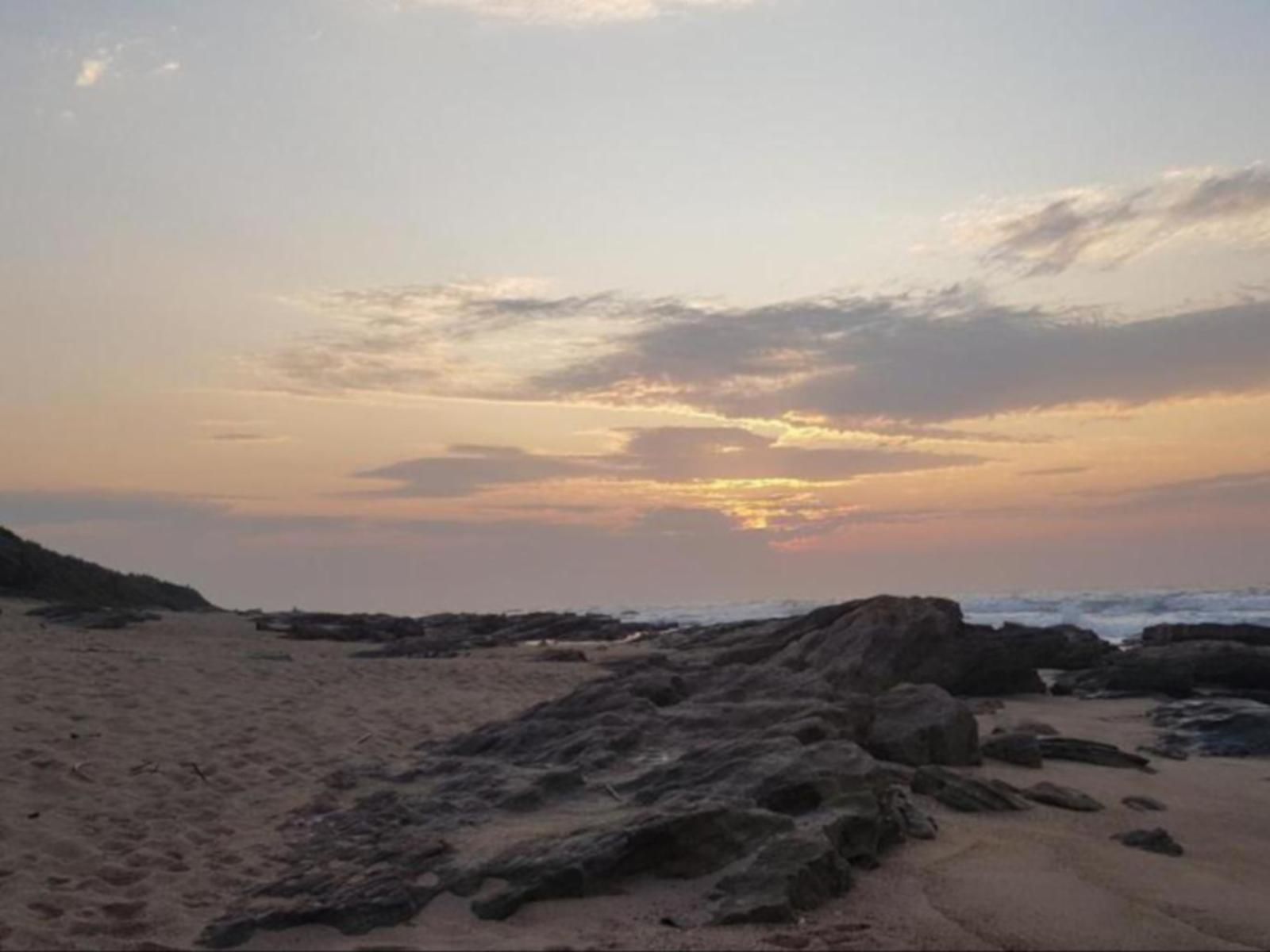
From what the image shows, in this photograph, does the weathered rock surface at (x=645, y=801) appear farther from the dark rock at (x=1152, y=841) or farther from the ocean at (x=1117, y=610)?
the ocean at (x=1117, y=610)

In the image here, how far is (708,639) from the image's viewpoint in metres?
25.3

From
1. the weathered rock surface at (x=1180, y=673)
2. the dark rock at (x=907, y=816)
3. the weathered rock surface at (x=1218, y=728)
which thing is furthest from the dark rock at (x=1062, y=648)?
the dark rock at (x=907, y=816)

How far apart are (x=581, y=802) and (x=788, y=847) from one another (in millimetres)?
2020

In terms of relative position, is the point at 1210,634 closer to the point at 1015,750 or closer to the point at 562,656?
the point at 562,656

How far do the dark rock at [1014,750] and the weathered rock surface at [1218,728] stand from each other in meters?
3.07

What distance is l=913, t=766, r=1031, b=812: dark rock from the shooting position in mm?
7570

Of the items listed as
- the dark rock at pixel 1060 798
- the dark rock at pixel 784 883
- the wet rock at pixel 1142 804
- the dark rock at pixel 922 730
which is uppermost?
the dark rock at pixel 922 730

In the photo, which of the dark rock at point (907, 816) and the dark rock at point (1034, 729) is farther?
the dark rock at point (1034, 729)

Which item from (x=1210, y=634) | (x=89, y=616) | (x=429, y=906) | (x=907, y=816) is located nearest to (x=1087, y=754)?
(x=907, y=816)

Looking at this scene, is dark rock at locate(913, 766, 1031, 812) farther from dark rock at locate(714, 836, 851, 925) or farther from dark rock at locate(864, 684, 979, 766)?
dark rock at locate(714, 836, 851, 925)

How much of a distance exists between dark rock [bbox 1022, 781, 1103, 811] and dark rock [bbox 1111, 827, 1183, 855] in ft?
2.32

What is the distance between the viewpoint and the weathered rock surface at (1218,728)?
11.9m

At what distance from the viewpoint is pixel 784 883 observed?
528 centimetres

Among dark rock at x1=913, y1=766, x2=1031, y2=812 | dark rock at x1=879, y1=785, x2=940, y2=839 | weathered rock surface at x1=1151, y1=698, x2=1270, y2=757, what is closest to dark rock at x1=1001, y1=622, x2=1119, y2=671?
weathered rock surface at x1=1151, y1=698, x2=1270, y2=757
